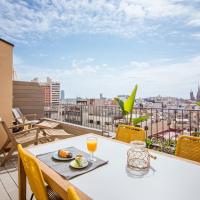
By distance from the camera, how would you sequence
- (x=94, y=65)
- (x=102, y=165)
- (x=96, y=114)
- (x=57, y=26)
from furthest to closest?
(x=94, y=65) < (x=57, y=26) < (x=96, y=114) < (x=102, y=165)

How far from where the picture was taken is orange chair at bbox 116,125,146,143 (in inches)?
88.3

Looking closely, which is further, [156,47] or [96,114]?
[156,47]

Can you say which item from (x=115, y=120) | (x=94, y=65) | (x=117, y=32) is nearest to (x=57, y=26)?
(x=117, y=32)

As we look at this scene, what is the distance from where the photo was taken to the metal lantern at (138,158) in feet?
4.47

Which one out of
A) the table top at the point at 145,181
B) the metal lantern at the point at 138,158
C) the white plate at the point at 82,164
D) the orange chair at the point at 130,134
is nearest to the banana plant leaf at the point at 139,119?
the orange chair at the point at 130,134

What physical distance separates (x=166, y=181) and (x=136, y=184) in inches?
7.8

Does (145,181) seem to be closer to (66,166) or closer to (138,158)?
(138,158)

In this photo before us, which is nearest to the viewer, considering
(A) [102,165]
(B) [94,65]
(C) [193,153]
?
(A) [102,165]

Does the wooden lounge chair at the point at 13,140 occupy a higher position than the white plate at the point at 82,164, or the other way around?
the white plate at the point at 82,164

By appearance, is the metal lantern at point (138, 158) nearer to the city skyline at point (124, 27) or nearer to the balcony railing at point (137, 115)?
the balcony railing at point (137, 115)

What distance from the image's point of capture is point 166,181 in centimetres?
115

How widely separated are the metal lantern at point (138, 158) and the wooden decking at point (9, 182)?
5.62ft

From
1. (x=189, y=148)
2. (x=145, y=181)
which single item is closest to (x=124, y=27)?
(x=189, y=148)

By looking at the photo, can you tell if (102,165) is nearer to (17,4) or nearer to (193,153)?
(193,153)
